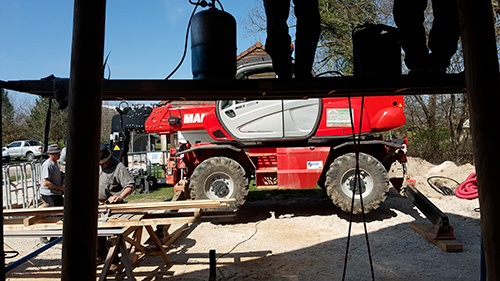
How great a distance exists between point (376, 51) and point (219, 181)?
5.21 m

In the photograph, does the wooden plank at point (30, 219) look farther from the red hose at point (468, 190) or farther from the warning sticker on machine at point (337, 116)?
the red hose at point (468, 190)

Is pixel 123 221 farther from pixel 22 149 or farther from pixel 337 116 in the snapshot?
pixel 22 149

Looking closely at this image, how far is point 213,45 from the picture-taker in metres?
3.16

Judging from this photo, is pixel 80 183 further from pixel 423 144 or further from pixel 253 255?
pixel 423 144

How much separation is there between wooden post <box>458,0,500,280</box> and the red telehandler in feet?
17.8

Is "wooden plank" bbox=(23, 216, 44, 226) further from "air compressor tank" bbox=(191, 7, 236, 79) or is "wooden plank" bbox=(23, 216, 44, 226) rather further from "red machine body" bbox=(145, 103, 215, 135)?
"red machine body" bbox=(145, 103, 215, 135)

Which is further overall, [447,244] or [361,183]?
[361,183]

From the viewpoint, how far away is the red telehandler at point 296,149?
755 centimetres

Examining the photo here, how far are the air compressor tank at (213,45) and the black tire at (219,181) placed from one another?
15.4 ft

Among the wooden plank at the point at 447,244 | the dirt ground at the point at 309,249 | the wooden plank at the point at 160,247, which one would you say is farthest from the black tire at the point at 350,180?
the wooden plank at the point at 160,247

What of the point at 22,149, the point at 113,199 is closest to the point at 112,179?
the point at 113,199

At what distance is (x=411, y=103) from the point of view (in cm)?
1552

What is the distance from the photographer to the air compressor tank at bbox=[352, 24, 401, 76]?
3.30 m

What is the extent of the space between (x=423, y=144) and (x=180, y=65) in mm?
14110
